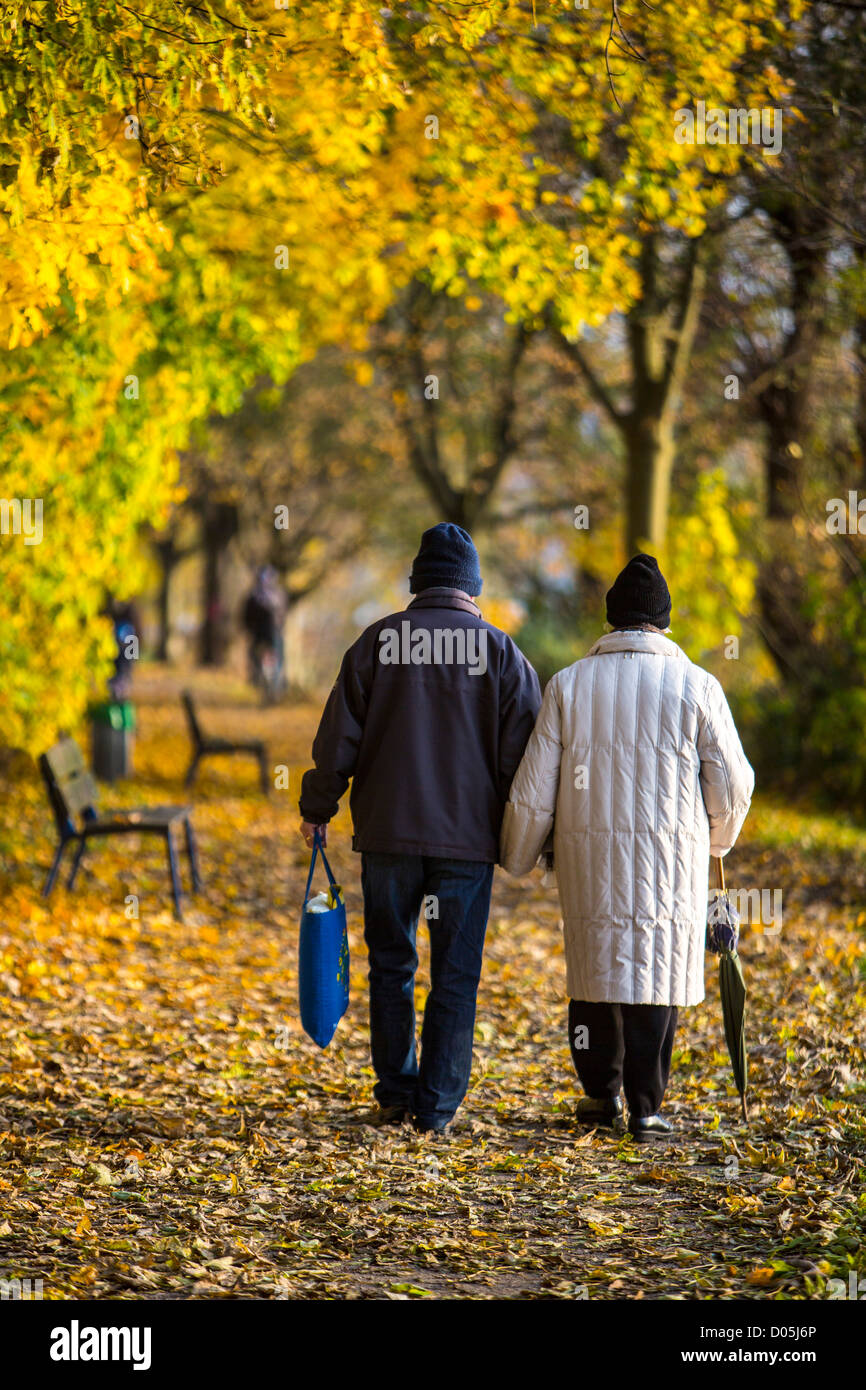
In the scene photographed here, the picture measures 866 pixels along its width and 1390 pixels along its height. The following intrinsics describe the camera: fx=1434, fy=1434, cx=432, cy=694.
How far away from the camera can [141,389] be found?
9.72 m

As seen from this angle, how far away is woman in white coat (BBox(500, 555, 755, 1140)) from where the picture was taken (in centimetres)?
464

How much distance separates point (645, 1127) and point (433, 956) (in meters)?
0.93

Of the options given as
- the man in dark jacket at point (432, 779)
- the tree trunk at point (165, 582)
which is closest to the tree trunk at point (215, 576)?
the tree trunk at point (165, 582)

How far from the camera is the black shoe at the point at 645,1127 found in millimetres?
4883

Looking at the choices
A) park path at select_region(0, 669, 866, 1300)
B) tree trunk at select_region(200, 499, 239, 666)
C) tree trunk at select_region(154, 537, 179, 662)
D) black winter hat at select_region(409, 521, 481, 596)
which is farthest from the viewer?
tree trunk at select_region(154, 537, 179, 662)

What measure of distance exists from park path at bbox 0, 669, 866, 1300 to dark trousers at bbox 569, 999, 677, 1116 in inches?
7.3

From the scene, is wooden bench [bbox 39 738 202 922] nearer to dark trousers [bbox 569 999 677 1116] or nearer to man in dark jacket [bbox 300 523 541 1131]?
man in dark jacket [bbox 300 523 541 1131]

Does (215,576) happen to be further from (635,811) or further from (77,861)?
(635,811)

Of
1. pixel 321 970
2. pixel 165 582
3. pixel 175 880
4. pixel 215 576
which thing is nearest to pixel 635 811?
pixel 321 970

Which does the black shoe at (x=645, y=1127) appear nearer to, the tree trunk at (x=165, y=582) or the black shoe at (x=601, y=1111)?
the black shoe at (x=601, y=1111)

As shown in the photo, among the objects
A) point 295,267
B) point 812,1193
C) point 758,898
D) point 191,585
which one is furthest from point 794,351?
point 191,585

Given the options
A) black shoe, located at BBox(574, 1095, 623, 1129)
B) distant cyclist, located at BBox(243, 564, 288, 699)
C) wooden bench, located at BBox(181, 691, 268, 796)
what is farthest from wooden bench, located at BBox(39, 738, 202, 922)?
distant cyclist, located at BBox(243, 564, 288, 699)

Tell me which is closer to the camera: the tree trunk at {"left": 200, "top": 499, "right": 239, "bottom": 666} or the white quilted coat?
the white quilted coat
